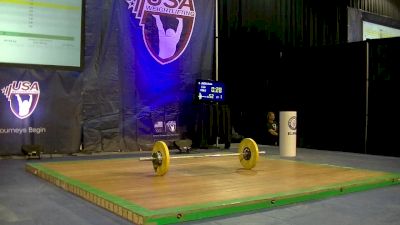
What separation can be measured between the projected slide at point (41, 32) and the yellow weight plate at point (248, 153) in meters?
3.03

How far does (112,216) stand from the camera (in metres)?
2.49

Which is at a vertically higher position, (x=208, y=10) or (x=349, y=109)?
(x=208, y=10)

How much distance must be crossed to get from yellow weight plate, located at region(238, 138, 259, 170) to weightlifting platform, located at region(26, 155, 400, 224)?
0.27ft

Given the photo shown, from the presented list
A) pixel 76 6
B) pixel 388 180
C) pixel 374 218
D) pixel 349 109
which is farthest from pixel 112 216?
pixel 349 109

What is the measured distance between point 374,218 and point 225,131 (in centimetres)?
448

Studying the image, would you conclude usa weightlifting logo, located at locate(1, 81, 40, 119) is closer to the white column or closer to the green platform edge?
Result: the green platform edge

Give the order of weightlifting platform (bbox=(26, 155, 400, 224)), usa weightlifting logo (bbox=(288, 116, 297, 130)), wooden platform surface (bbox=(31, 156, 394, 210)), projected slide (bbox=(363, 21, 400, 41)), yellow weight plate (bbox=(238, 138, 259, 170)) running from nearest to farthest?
weightlifting platform (bbox=(26, 155, 400, 224)), wooden platform surface (bbox=(31, 156, 394, 210)), yellow weight plate (bbox=(238, 138, 259, 170)), usa weightlifting logo (bbox=(288, 116, 297, 130)), projected slide (bbox=(363, 21, 400, 41))

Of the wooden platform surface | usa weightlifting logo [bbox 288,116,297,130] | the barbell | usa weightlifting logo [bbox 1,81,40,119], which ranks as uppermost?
usa weightlifting logo [bbox 1,81,40,119]

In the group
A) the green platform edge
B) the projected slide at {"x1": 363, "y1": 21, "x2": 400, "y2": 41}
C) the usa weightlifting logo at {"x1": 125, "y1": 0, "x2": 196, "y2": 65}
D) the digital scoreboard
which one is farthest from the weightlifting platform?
the projected slide at {"x1": 363, "y1": 21, "x2": 400, "y2": 41}

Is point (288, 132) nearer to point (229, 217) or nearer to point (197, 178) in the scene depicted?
point (197, 178)

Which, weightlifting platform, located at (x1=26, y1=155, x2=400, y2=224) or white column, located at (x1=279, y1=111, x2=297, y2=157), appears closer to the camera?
weightlifting platform, located at (x1=26, y1=155, x2=400, y2=224)

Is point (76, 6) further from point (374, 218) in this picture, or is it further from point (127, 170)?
point (374, 218)

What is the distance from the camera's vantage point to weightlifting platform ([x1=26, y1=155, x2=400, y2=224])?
2.48m

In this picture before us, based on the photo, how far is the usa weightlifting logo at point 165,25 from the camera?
6637 millimetres
